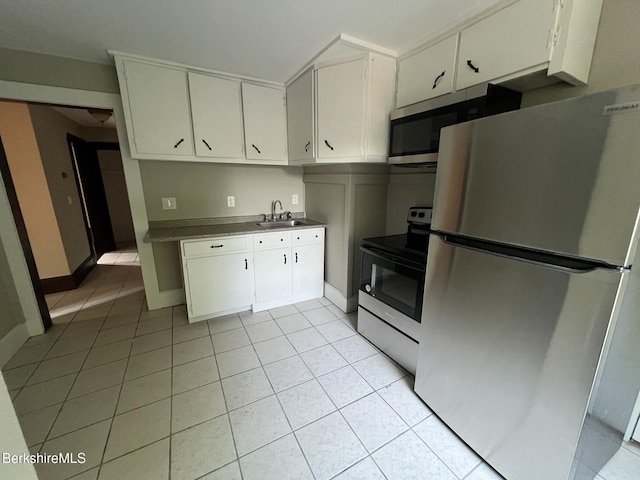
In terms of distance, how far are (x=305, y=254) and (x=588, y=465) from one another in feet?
7.57

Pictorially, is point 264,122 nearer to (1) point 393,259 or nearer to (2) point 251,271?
(2) point 251,271

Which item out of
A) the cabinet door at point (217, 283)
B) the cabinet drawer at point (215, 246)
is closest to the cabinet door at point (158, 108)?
the cabinet drawer at point (215, 246)

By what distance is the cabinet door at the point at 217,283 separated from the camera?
2.33 meters

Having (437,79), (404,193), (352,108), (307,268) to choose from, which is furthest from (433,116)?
(307,268)

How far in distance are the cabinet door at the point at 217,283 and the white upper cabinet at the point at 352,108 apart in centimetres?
129

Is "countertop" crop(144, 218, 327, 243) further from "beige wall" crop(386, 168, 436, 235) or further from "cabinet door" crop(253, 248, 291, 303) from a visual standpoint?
"beige wall" crop(386, 168, 436, 235)

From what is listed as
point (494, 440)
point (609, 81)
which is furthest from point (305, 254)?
point (609, 81)

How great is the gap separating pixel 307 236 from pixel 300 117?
1196 millimetres

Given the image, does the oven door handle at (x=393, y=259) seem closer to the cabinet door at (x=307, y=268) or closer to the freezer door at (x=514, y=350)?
the freezer door at (x=514, y=350)

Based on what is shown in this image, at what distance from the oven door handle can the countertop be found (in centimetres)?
90

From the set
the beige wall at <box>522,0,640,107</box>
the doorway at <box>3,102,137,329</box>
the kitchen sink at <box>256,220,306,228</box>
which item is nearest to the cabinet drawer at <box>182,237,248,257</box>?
the kitchen sink at <box>256,220,306,228</box>

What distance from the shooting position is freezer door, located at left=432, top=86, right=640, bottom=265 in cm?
77

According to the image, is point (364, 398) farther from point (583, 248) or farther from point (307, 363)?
point (583, 248)

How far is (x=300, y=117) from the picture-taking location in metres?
2.43
